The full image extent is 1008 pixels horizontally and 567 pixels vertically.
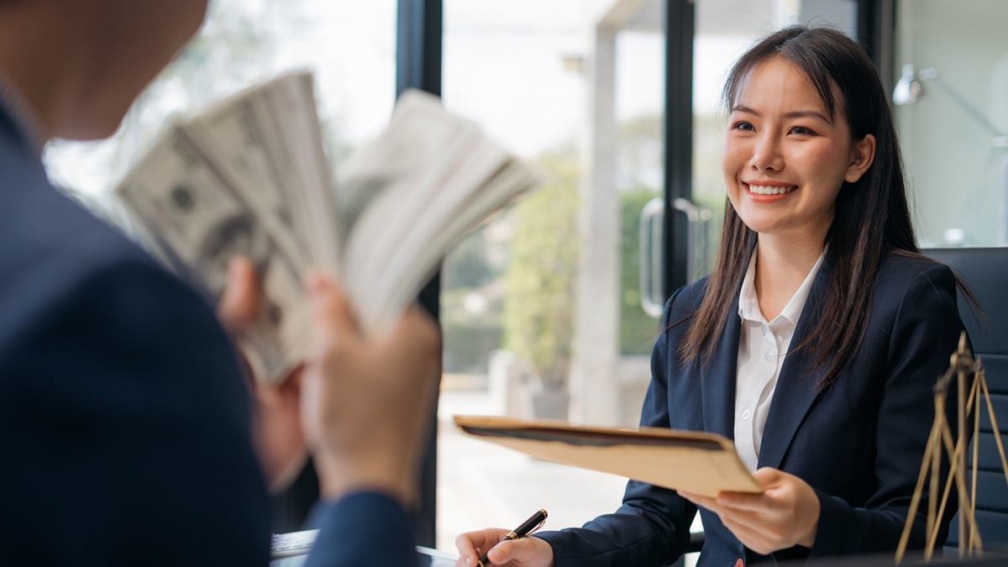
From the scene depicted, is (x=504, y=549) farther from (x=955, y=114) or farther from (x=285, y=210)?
(x=955, y=114)

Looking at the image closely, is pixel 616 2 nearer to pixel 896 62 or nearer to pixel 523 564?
pixel 896 62

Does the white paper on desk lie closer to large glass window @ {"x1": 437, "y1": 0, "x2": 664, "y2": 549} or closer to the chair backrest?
the chair backrest

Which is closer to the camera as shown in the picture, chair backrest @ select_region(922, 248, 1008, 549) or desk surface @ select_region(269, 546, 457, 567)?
desk surface @ select_region(269, 546, 457, 567)

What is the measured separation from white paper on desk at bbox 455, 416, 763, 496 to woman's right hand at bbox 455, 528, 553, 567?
281 mm

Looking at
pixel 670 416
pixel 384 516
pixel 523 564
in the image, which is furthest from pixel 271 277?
pixel 670 416

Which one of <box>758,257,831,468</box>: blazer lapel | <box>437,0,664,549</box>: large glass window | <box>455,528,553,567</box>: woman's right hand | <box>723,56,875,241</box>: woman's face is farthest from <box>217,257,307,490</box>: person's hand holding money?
<box>437,0,664,549</box>: large glass window

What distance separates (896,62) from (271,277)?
377 centimetres

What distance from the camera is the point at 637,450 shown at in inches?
40.1

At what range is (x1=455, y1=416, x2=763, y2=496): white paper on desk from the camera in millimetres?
978

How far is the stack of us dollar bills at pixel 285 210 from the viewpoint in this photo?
0.63 meters

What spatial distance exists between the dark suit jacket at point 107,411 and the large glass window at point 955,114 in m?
3.53

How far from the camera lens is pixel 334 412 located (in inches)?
23.6

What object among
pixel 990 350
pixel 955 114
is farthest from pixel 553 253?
pixel 990 350

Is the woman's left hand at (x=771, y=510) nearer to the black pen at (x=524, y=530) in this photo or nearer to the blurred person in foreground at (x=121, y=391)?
the black pen at (x=524, y=530)
